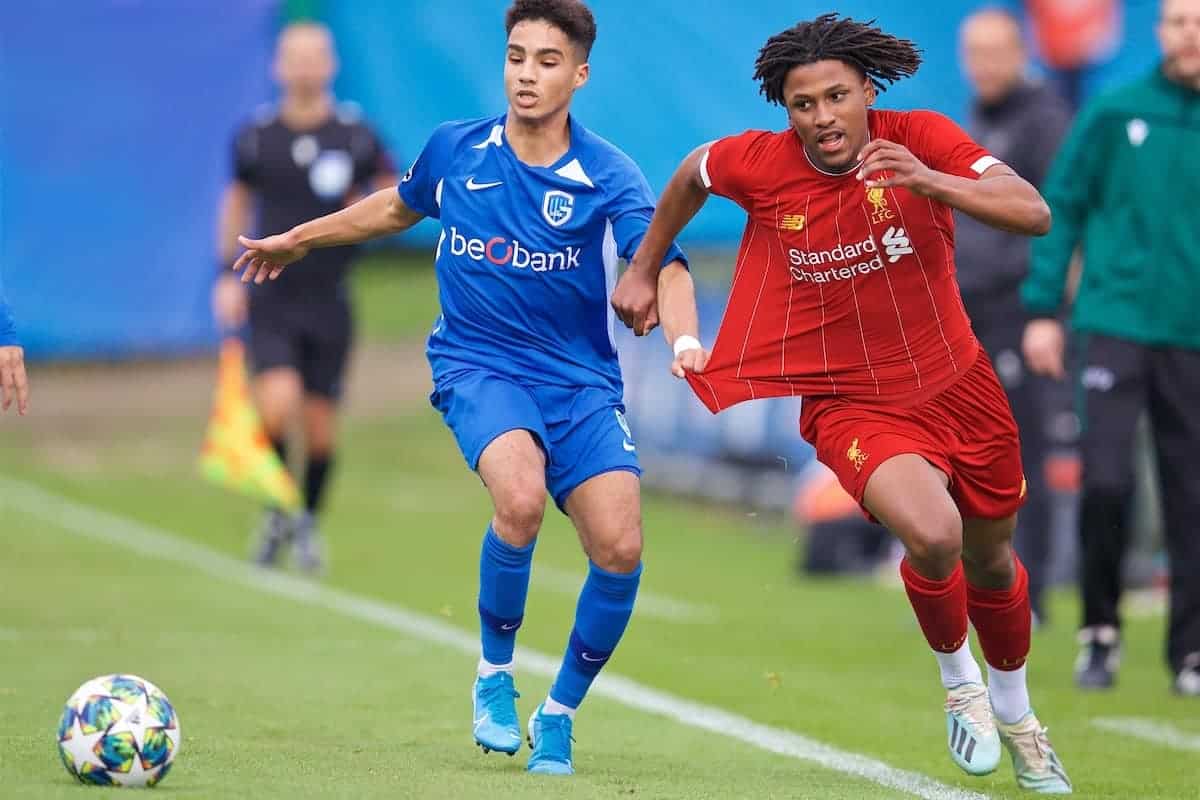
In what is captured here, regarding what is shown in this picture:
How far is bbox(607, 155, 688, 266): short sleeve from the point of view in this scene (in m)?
6.56

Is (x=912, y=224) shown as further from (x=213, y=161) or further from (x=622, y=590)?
(x=213, y=161)

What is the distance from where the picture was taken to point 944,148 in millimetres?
6066

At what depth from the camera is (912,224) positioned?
6.16 metres

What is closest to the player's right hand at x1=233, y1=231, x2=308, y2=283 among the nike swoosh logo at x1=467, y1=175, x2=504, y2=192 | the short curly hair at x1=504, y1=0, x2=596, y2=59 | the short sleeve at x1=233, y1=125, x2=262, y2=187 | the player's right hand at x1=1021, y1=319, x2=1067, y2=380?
the nike swoosh logo at x1=467, y1=175, x2=504, y2=192

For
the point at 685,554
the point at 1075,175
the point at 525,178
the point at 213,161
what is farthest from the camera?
the point at 213,161

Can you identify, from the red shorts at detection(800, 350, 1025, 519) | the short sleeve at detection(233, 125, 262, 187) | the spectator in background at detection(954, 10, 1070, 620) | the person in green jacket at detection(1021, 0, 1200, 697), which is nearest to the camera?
the red shorts at detection(800, 350, 1025, 519)

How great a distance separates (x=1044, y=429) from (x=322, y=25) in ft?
28.5

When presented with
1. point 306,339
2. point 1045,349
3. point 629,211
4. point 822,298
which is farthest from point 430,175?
point 306,339

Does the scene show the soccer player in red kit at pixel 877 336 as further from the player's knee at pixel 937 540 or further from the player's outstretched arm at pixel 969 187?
the player's outstretched arm at pixel 969 187

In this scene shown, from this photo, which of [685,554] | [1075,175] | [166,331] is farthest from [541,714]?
[166,331]

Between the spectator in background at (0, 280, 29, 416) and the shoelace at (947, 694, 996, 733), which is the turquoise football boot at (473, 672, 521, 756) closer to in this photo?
the shoelace at (947, 694, 996, 733)


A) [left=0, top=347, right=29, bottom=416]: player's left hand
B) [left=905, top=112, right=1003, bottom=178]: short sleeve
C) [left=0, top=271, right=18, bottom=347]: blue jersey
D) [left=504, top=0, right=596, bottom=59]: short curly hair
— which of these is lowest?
[left=0, top=347, right=29, bottom=416]: player's left hand

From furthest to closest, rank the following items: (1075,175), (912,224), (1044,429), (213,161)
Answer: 1. (213,161)
2. (1044,429)
3. (1075,175)
4. (912,224)

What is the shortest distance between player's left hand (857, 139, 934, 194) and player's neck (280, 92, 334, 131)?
745cm
